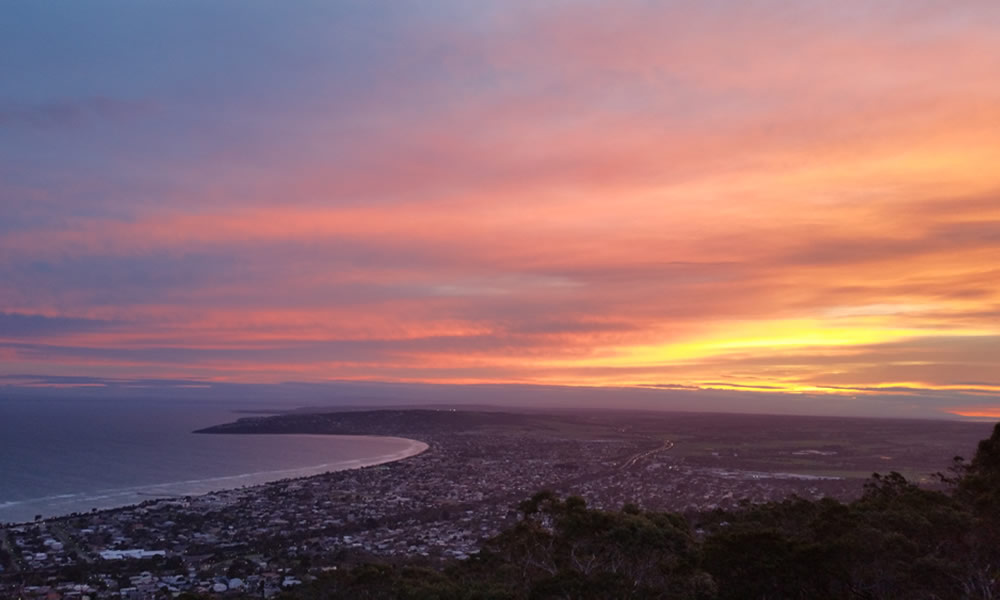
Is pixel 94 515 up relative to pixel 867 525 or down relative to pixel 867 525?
down

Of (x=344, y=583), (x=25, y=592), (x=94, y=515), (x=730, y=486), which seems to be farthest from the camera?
(x=730, y=486)

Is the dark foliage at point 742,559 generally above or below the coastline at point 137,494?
above

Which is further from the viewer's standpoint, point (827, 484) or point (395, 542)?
point (827, 484)

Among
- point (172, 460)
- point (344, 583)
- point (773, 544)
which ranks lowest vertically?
point (172, 460)

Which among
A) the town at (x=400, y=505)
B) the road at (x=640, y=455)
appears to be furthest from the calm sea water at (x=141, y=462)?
the road at (x=640, y=455)

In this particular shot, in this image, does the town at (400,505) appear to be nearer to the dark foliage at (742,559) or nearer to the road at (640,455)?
the road at (640,455)

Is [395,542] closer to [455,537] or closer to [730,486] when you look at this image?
[455,537]

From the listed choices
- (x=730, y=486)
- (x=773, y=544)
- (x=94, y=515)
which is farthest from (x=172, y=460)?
(x=773, y=544)

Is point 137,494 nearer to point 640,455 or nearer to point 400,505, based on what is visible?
point 400,505

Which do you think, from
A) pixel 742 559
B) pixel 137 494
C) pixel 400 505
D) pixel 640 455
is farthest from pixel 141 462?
pixel 742 559
